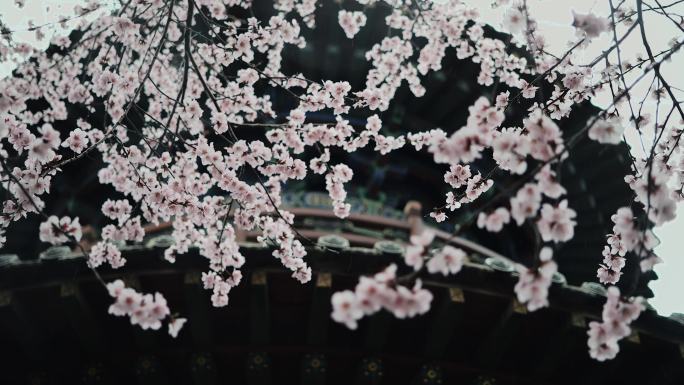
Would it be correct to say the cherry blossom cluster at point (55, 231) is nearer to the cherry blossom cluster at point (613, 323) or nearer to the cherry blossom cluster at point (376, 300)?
the cherry blossom cluster at point (376, 300)

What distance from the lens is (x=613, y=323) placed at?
11.7ft

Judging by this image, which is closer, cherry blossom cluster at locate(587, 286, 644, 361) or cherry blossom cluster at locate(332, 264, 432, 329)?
cherry blossom cluster at locate(332, 264, 432, 329)

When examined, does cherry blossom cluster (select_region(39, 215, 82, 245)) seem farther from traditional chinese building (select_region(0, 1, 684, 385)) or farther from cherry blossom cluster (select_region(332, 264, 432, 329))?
cherry blossom cluster (select_region(332, 264, 432, 329))

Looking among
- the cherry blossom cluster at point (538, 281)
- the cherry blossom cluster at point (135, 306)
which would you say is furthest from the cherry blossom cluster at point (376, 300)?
the cherry blossom cluster at point (135, 306)

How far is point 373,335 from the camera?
5.81 metres

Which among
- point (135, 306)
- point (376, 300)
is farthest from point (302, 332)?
point (376, 300)

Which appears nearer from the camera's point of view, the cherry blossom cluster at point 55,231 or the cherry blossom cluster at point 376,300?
the cherry blossom cluster at point 376,300

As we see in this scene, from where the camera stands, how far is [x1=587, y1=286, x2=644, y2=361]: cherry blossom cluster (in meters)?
3.48

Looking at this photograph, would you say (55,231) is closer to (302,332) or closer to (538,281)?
(302,332)

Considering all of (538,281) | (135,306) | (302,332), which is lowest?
(135,306)

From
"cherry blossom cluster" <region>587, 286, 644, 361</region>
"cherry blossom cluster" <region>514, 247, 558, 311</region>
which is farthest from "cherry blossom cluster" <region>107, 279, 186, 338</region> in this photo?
"cherry blossom cluster" <region>587, 286, 644, 361</region>

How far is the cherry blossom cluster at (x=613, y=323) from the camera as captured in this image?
11.4 ft

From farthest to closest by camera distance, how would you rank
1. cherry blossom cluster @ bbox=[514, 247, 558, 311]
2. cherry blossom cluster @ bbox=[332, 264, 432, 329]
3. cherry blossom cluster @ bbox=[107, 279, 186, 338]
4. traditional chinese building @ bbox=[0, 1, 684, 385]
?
traditional chinese building @ bbox=[0, 1, 684, 385]
cherry blossom cluster @ bbox=[107, 279, 186, 338]
cherry blossom cluster @ bbox=[514, 247, 558, 311]
cherry blossom cluster @ bbox=[332, 264, 432, 329]

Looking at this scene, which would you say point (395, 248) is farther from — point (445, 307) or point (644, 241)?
point (644, 241)
